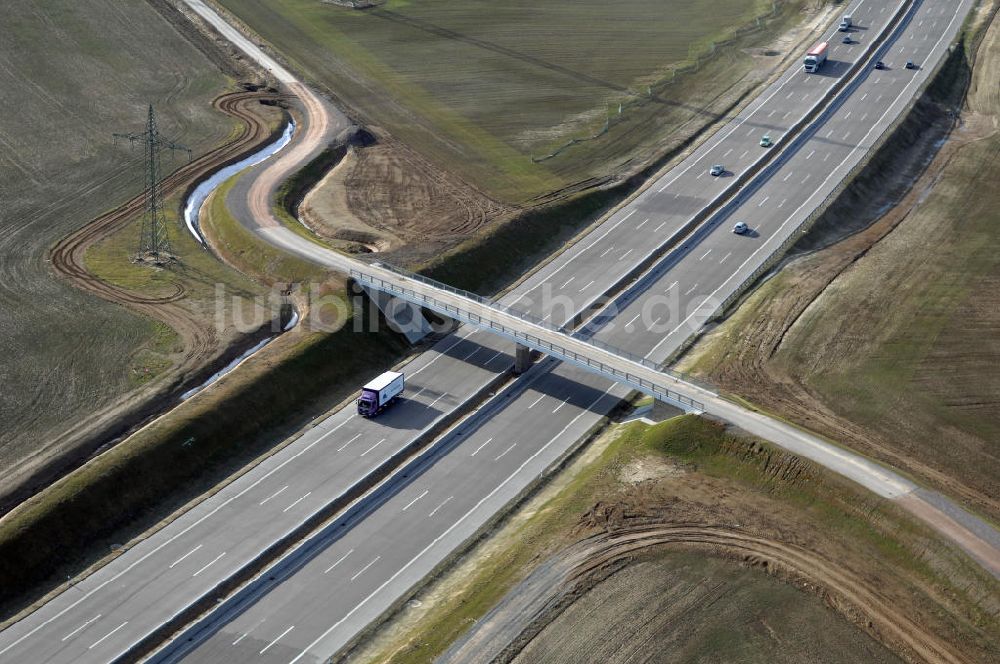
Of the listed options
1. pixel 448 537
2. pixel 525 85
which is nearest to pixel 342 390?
pixel 448 537

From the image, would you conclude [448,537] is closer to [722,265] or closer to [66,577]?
[66,577]

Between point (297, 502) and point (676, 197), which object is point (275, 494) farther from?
point (676, 197)

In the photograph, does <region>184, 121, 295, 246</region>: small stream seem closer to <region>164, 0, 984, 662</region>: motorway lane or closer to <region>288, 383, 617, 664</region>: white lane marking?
<region>164, 0, 984, 662</region>: motorway lane

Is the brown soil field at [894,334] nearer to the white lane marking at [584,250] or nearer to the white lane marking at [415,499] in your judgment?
the white lane marking at [584,250]

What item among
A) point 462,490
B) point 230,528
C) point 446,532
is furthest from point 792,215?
point 230,528

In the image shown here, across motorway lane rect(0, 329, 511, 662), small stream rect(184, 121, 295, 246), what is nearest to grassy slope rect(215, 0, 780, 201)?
small stream rect(184, 121, 295, 246)

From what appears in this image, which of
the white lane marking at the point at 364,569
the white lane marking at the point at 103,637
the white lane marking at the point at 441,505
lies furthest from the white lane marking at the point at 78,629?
the white lane marking at the point at 441,505
